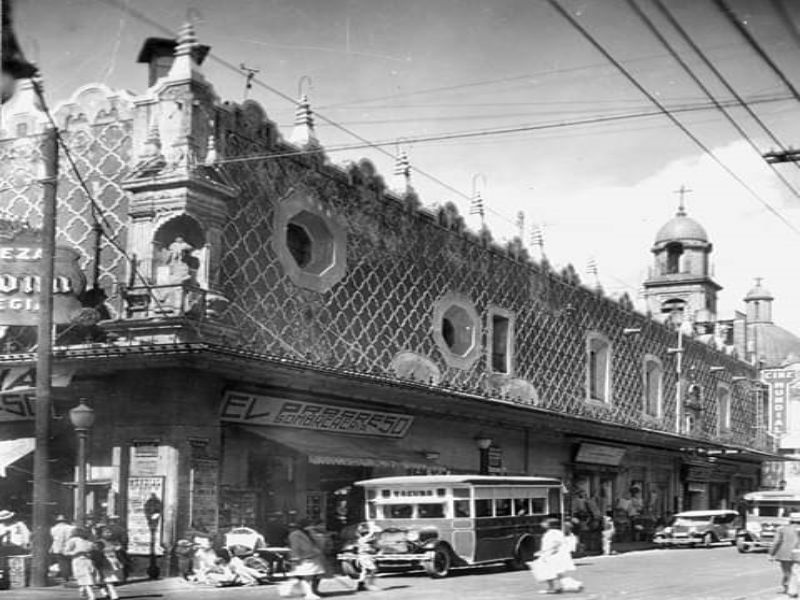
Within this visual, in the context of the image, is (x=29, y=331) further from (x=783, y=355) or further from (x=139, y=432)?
(x=783, y=355)

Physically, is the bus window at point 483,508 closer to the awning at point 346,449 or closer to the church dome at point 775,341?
the awning at point 346,449

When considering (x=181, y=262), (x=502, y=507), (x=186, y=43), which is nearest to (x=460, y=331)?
(x=502, y=507)

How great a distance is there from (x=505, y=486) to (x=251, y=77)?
9.30 metres

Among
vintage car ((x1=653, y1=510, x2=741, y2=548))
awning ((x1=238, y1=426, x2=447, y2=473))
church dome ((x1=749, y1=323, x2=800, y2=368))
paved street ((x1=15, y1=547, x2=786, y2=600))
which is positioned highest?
church dome ((x1=749, y1=323, x2=800, y2=368))

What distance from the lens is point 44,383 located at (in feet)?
61.4

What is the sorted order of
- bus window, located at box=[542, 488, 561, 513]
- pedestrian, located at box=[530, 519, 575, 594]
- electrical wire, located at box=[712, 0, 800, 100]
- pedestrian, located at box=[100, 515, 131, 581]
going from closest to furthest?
electrical wire, located at box=[712, 0, 800, 100]
pedestrian, located at box=[530, 519, 575, 594]
pedestrian, located at box=[100, 515, 131, 581]
bus window, located at box=[542, 488, 561, 513]

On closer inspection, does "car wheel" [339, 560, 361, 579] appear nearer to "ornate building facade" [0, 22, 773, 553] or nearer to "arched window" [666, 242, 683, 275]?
"ornate building facade" [0, 22, 773, 553]

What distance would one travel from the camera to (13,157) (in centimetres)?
2464

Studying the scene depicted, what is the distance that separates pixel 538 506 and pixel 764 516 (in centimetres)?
1253

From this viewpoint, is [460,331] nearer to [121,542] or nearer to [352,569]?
[352,569]

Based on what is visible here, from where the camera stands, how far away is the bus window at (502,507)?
24.2 meters

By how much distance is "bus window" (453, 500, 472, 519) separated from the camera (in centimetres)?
2333

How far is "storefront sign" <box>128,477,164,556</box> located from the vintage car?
65.0ft

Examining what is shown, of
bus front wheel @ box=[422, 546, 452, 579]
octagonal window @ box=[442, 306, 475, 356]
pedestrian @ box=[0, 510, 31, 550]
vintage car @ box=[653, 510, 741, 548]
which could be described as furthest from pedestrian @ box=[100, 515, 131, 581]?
vintage car @ box=[653, 510, 741, 548]
